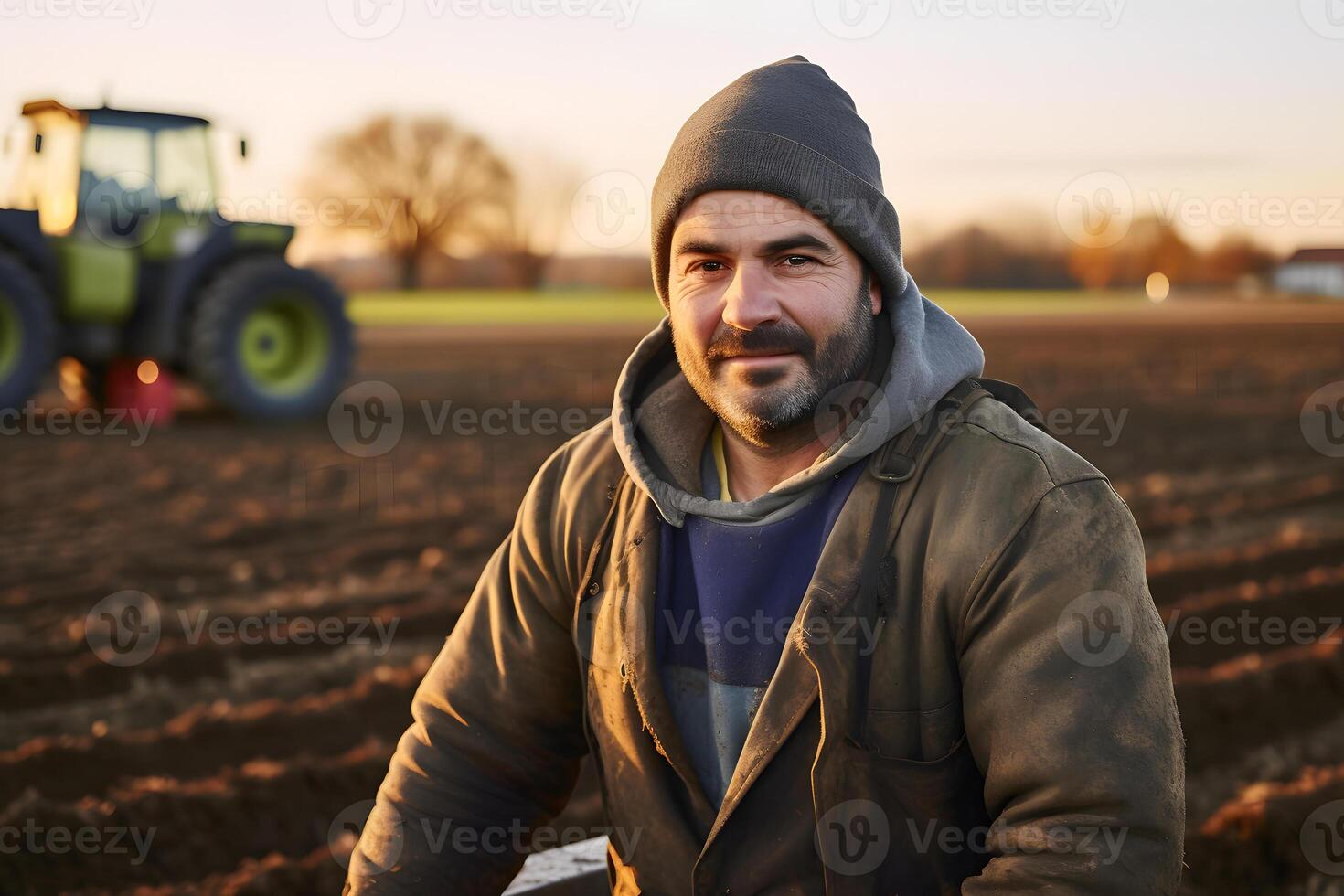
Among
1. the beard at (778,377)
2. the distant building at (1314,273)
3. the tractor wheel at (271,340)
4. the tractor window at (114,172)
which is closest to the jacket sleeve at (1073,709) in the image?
the beard at (778,377)

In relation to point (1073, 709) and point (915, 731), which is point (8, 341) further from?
point (1073, 709)

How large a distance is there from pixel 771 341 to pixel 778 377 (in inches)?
2.3

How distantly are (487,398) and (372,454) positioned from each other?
4013mm

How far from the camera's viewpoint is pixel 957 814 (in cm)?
191

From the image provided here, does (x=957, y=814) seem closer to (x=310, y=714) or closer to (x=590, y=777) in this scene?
(x=590, y=777)

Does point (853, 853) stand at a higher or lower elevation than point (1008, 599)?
lower

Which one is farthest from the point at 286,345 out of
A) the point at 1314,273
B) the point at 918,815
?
the point at 1314,273

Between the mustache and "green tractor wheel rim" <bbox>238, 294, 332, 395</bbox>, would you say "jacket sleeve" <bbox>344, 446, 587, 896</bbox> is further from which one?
"green tractor wheel rim" <bbox>238, 294, 332, 395</bbox>

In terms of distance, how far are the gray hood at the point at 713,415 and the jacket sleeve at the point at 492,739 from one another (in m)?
0.19

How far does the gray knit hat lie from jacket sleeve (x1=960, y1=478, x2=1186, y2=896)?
0.56m

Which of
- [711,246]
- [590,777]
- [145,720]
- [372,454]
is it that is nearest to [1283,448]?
[372,454]

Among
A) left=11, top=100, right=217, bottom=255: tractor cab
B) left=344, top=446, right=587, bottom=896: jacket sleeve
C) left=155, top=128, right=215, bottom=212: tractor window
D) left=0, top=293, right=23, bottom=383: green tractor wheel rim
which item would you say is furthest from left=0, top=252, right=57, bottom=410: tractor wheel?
left=344, top=446, right=587, bottom=896: jacket sleeve

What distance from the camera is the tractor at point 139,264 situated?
33.4ft

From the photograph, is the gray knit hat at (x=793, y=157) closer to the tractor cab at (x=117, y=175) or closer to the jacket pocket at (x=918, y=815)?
the jacket pocket at (x=918, y=815)
